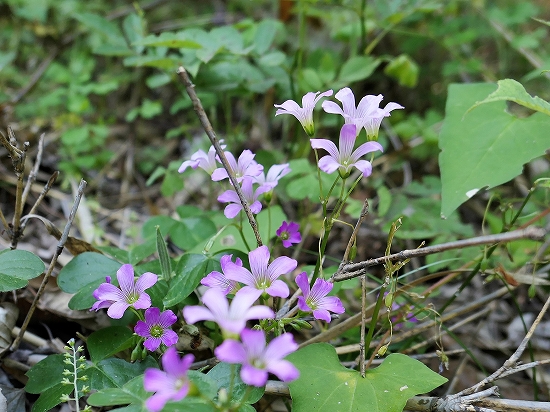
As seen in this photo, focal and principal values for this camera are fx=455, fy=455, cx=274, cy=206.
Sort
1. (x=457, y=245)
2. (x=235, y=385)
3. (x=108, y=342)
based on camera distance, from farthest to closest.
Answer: (x=108, y=342) < (x=235, y=385) < (x=457, y=245)

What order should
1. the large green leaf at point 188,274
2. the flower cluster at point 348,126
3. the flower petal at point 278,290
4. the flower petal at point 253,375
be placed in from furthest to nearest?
the large green leaf at point 188,274, the flower cluster at point 348,126, the flower petal at point 278,290, the flower petal at point 253,375

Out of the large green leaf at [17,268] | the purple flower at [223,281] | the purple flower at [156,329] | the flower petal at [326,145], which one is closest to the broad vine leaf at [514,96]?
the flower petal at [326,145]

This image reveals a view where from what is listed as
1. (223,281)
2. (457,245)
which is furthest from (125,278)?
(457,245)

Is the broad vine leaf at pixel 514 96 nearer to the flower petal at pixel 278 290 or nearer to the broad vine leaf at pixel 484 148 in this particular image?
the broad vine leaf at pixel 484 148

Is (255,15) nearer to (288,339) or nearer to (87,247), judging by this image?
(87,247)

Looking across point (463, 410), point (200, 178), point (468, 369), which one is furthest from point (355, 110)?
point (200, 178)

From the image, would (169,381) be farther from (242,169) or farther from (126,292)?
(242,169)

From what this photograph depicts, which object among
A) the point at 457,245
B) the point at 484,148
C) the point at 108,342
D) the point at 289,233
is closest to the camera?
the point at 457,245
